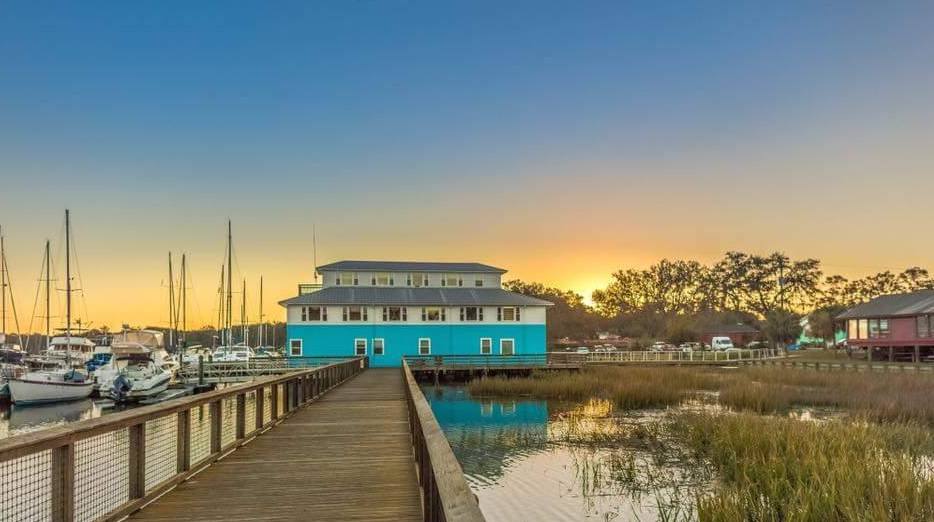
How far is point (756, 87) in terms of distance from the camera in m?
24.3

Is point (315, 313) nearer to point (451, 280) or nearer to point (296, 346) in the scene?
point (296, 346)

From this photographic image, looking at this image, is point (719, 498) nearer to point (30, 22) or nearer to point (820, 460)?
point (820, 460)

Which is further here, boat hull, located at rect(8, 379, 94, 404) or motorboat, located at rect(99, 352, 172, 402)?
motorboat, located at rect(99, 352, 172, 402)

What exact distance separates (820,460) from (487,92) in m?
17.6

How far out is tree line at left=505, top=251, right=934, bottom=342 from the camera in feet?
276

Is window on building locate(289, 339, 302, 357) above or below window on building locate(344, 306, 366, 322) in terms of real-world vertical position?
below

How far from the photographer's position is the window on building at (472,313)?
148ft

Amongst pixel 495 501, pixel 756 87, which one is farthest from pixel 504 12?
pixel 495 501

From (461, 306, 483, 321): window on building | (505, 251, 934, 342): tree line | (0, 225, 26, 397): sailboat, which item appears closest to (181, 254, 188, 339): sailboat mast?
(0, 225, 26, 397): sailboat

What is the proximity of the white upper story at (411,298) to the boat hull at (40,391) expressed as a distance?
1258 cm

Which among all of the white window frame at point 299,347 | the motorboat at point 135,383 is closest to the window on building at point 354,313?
the white window frame at point 299,347

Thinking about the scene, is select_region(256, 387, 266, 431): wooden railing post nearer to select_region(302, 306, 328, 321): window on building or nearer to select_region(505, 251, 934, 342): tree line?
select_region(302, 306, 328, 321): window on building

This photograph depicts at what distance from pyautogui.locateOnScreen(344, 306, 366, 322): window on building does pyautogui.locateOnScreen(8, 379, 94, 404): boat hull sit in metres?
15.6

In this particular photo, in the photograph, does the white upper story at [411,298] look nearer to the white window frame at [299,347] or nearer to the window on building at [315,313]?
the window on building at [315,313]
